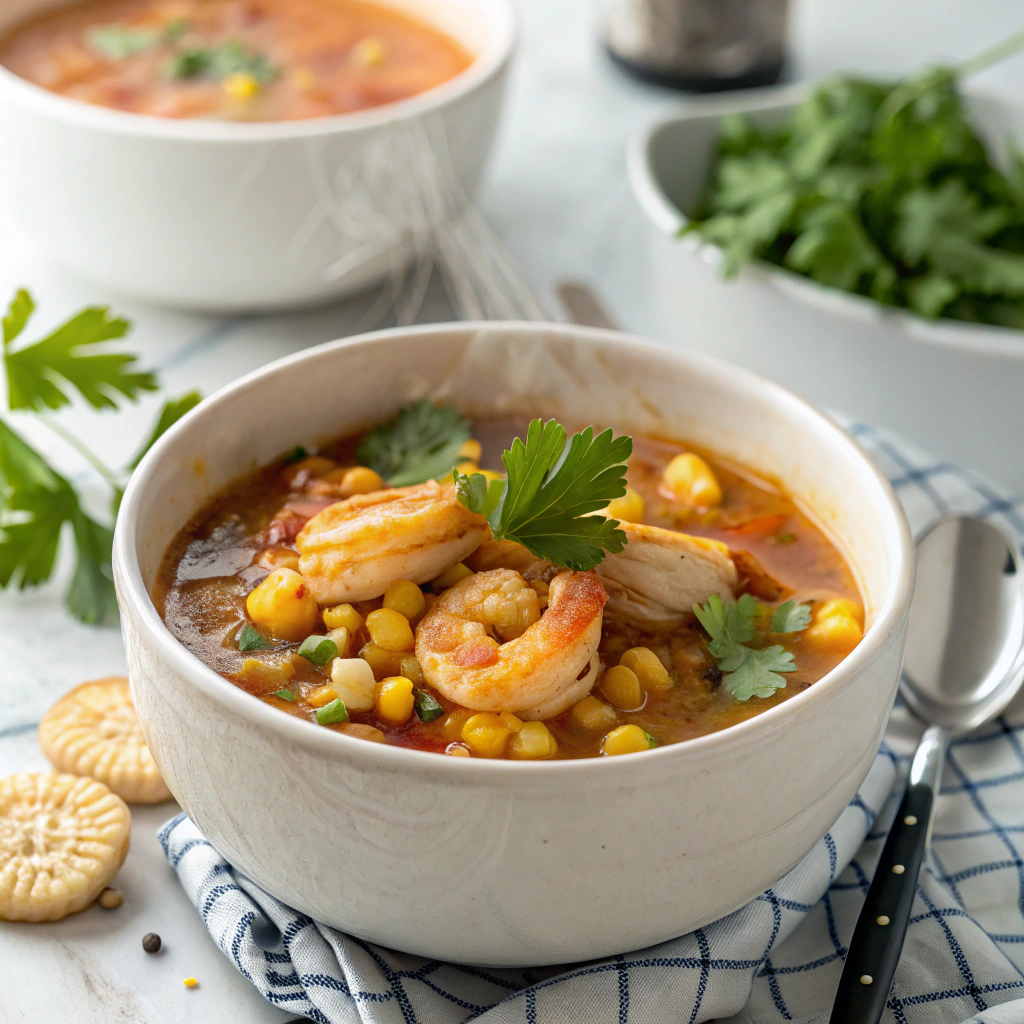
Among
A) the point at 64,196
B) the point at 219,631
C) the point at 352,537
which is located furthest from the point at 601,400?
the point at 64,196

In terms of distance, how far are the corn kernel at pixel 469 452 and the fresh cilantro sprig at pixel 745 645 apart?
22.7 inches

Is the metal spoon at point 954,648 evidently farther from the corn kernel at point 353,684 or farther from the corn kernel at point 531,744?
the corn kernel at point 353,684

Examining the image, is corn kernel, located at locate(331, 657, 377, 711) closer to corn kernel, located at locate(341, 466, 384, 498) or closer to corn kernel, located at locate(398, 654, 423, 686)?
corn kernel, located at locate(398, 654, 423, 686)

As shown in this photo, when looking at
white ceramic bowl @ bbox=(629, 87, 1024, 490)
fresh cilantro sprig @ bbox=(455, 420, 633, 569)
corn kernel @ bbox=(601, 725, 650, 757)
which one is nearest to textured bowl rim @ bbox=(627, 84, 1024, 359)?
white ceramic bowl @ bbox=(629, 87, 1024, 490)

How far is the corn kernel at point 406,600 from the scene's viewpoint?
6.19 ft

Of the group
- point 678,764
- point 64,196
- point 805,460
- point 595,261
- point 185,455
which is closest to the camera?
point 678,764

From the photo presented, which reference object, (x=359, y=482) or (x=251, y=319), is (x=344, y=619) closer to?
(x=359, y=482)

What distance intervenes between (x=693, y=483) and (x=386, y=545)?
0.70 m

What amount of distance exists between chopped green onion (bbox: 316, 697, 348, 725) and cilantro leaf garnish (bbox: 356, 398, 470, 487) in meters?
0.64

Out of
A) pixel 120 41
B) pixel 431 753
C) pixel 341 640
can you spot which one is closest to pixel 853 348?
pixel 341 640

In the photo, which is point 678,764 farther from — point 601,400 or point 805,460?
point 601,400

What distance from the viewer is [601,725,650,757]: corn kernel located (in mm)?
1734

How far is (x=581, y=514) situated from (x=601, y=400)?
0.55 metres

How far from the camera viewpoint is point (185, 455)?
2090 millimetres
